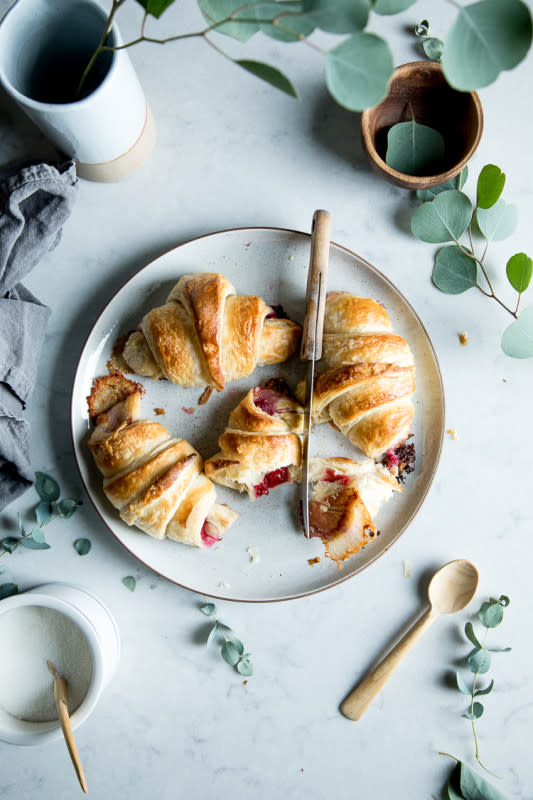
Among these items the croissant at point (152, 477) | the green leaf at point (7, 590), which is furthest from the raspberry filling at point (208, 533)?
the green leaf at point (7, 590)

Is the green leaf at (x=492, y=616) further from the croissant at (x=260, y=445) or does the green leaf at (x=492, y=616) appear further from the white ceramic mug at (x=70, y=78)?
the white ceramic mug at (x=70, y=78)

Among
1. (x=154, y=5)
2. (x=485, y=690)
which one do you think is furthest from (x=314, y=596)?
(x=154, y=5)

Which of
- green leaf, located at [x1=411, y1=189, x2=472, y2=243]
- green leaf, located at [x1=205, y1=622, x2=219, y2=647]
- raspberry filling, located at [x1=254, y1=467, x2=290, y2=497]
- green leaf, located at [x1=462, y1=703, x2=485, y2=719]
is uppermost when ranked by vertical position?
green leaf, located at [x1=411, y1=189, x2=472, y2=243]

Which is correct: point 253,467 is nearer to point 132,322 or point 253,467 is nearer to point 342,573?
point 342,573

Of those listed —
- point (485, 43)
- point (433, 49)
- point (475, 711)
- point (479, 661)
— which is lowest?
point (475, 711)

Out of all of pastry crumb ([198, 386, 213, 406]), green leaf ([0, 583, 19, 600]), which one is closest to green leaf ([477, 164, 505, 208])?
pastry crumb ([198, 386, 213, 406])

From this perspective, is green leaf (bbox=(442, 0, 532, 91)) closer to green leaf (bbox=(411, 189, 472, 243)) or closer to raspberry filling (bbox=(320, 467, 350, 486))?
green leaf (bbox=(411, 189, 472, 243))

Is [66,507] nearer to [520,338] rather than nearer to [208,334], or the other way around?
[208,334]
